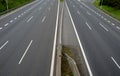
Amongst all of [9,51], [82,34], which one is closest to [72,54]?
[9,51]

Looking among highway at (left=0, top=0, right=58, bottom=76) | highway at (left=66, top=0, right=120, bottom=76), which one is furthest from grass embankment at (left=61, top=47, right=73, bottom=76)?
highway at (left=66, top=0, right=120, bottom=76)

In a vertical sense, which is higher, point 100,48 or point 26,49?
point 26,49

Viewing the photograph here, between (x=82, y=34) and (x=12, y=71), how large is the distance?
14060mm

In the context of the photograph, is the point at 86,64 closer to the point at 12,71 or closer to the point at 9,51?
the point at 12,71

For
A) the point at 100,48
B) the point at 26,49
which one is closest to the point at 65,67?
the point at 26,49

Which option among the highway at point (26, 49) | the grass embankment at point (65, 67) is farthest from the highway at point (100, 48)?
the highway at point (26, 49)

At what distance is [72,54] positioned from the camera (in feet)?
64.7

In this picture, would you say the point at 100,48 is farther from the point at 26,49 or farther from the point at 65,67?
the point at 26,49

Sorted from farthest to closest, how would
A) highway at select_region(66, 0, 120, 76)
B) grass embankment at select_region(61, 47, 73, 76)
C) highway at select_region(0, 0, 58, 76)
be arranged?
highway at select_region(66, 0, 120, 76) → highway at select_region(0, 0, 58, 76) → grass embankment at select_region(61, 47, 73, 76)

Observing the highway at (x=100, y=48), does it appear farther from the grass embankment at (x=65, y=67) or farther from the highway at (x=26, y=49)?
the highway at (x=26, y=49)

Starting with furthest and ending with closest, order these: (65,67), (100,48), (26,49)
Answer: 1. (100,48)
2. (26,49)
3. (65,67)

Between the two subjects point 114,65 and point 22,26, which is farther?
point 22,26

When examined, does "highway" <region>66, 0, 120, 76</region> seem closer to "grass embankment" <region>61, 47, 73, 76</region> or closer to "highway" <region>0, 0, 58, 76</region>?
"grass embankment" <region>61, 47, 73, 76</region>

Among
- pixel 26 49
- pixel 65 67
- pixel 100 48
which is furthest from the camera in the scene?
pixel 100 48
